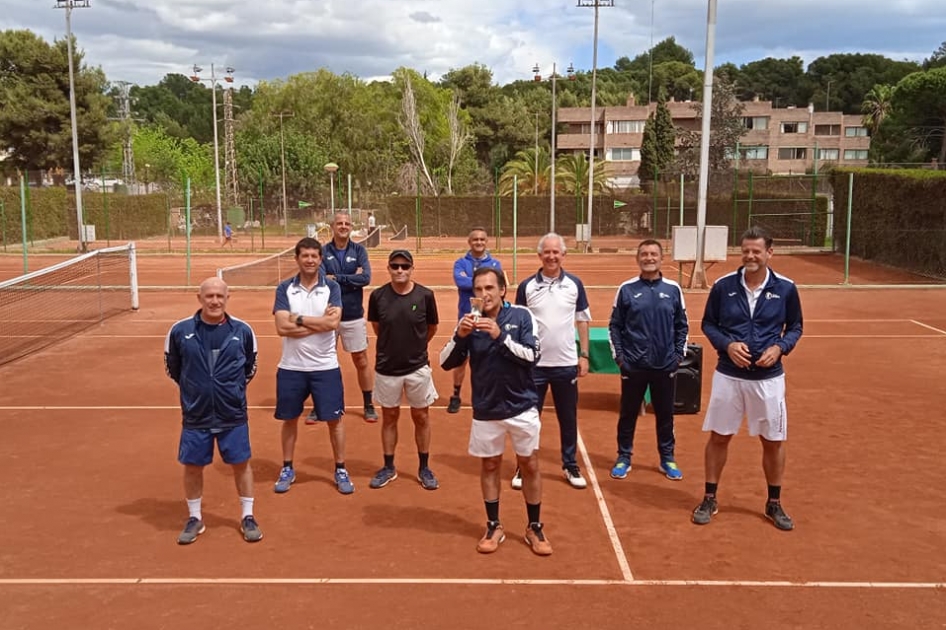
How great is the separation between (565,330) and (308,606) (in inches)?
124

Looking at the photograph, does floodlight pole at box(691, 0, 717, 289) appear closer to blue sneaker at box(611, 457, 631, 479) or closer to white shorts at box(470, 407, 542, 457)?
blue sneaker at box(611, 457, 631, 479)

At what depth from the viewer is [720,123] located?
2186 inches

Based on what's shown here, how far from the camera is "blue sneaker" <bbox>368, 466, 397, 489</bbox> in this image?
7.05 meters

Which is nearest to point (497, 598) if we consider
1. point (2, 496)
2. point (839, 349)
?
point (2, 496)

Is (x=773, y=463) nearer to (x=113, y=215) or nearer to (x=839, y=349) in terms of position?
(x=839, y=349)

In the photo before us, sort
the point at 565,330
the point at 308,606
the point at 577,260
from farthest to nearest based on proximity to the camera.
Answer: the point at 577,260 < the point at 565,330 < the point at 308,606

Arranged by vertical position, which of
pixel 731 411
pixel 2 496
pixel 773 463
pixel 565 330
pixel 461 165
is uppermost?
pixel 461 165

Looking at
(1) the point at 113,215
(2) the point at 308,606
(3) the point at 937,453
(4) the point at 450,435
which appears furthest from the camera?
(1) the point at 113,215

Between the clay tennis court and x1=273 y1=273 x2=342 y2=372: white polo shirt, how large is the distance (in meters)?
1.14

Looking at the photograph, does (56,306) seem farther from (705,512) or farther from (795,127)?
(795,127)

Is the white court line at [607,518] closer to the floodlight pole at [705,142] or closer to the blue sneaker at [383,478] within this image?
the blue sneaker at [383,478]

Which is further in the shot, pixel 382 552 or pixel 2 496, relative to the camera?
pixel 2 496

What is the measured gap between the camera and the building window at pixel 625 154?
A: 7725 cm

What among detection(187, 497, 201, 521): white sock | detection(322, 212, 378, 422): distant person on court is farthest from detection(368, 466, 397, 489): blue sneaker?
detection(322, 212, 378, 422): distant person on court
